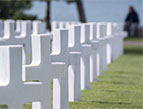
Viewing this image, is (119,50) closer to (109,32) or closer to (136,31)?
(109,32)

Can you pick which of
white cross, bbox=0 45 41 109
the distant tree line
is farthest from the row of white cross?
the distant tree line

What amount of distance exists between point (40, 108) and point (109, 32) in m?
9.91

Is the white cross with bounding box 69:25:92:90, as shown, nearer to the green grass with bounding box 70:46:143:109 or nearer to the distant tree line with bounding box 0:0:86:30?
the green grass with bounding box 70:46:143:109

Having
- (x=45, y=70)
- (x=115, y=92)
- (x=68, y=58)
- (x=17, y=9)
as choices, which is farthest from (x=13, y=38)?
(x=17, y=9)

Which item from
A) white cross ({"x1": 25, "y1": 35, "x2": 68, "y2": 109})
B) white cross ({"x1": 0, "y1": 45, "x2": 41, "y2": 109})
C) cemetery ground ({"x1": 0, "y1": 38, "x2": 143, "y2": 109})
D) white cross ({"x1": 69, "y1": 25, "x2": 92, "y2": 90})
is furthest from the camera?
white cross ({"x1": 69, "y1": 25, "x2": 92, "y2": 90})

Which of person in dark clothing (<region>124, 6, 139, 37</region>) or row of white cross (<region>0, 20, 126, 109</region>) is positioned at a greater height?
row of white cross (<region>0, 20, 126, 109</region>)

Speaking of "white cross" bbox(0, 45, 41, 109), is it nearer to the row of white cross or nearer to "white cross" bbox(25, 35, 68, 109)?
the row of white cross

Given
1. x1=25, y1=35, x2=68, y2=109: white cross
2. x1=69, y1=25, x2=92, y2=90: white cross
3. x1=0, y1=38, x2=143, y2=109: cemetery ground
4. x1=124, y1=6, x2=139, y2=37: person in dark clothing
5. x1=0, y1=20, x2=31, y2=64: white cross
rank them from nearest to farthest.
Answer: x1=25, y1=35, x2=68, y2=109: white cross, x1=0, y1=38, x2=143, y2=109: cemetery ground, x1=69, y1=25, x2=92, y2=90: white cross, x1=0, y1=20, x2=31, y2=64: white cross, x1=124, y1=6, x2=139, y2=37: person in dark clothing

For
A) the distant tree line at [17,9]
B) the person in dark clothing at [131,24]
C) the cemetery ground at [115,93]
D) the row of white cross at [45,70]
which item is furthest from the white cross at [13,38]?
the person in dark clothing at [131,24]

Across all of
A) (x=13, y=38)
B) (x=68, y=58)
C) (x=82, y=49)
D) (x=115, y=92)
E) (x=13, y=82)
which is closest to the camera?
(x=13, y=82)

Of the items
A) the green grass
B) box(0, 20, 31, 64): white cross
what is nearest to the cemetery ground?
the green grass

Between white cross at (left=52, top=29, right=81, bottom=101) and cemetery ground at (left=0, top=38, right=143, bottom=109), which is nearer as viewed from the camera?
white cross at (left=52, top=29, right=81, bottom=101)

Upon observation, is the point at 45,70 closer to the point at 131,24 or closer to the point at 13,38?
the point at 13,38

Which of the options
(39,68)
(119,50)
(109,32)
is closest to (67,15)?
(119,50)
